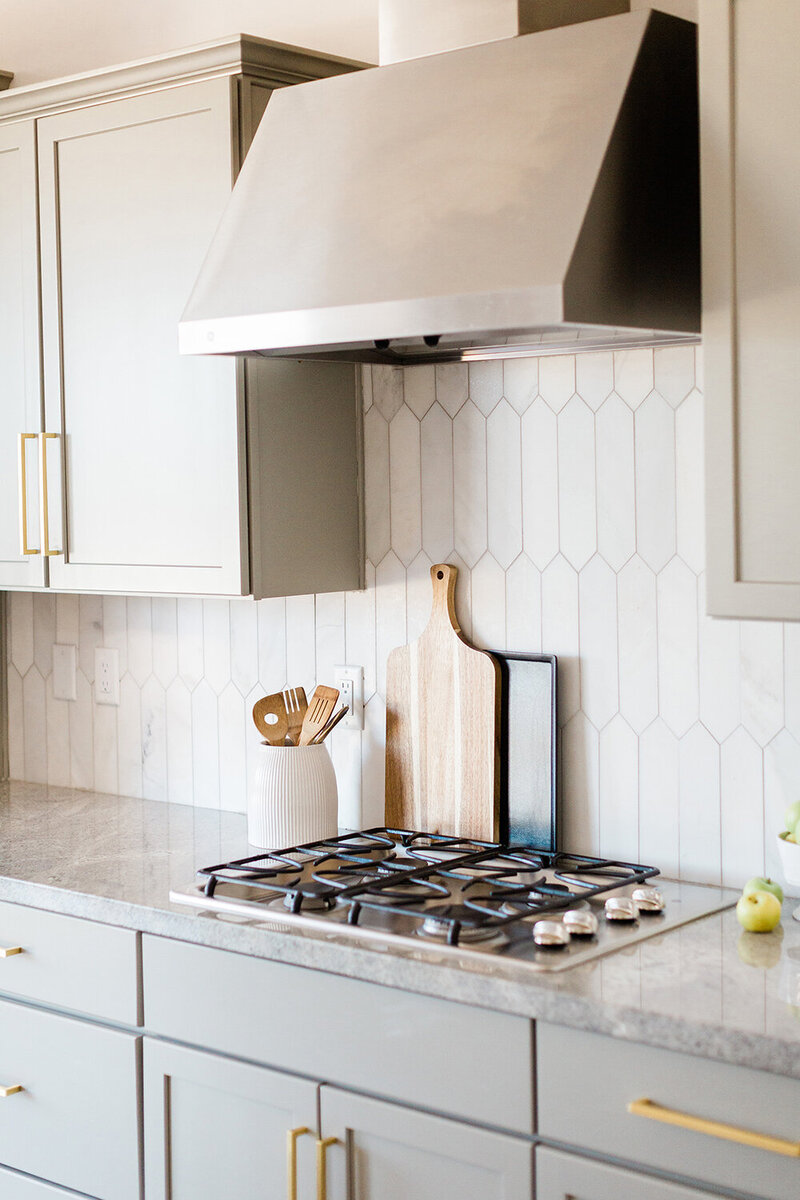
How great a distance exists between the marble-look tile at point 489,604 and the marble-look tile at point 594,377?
33cm

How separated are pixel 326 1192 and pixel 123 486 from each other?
1252 millimetres

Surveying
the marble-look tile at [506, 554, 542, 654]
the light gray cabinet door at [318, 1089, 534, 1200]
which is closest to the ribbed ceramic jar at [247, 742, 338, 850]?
the marble-look tile at [506, 554, 542, 654]

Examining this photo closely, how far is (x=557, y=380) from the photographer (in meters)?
2.32

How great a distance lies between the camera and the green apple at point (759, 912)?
1908 mm

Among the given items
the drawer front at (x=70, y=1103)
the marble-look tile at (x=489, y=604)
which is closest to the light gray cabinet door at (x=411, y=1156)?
the drawer front at (x=70, y=1103)

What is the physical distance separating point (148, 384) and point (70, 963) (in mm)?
997

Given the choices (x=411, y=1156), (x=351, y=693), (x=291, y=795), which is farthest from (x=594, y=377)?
(x=411, y=1156)

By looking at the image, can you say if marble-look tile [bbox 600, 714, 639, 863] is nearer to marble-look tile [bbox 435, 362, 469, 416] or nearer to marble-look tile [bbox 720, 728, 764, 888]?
marble-look tile [bbox 720, 728, 764, 888]

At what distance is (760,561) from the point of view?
1779 mm

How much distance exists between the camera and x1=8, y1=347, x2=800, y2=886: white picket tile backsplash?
2.16 meters

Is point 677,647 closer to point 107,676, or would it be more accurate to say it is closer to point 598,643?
point 598,643

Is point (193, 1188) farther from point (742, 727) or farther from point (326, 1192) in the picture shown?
point (742, 727)

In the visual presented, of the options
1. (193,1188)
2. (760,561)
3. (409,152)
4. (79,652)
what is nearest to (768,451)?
(760,561)

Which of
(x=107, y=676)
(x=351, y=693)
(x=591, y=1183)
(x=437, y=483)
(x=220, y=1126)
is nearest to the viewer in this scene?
(x=591, y=1183)
